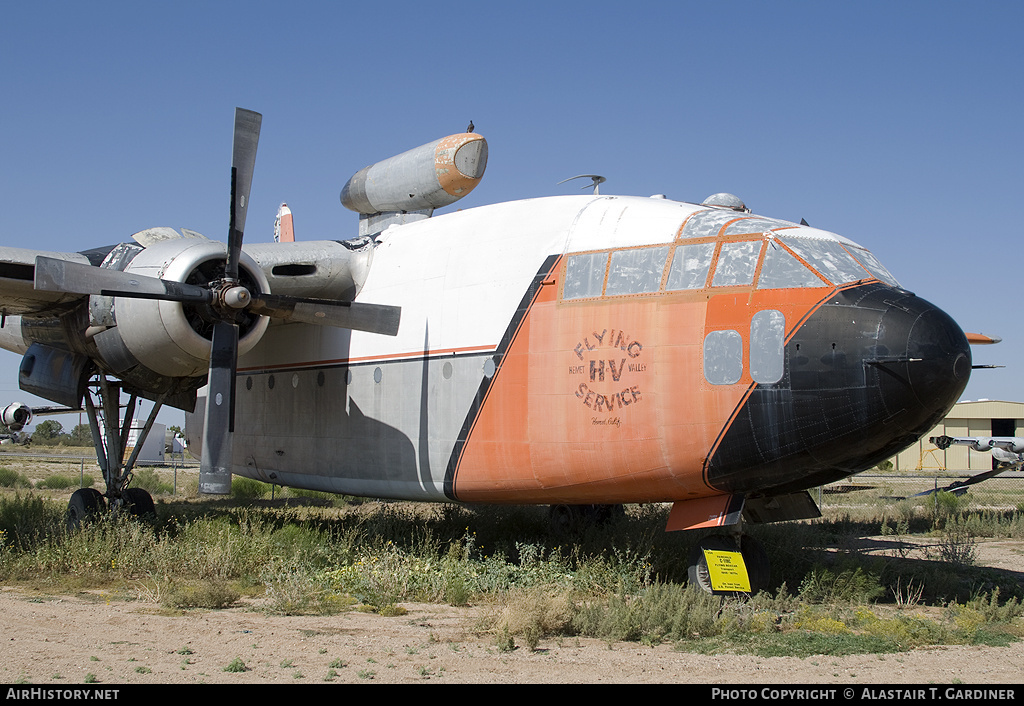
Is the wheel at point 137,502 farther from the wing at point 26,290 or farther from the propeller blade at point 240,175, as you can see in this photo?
the propeller blade at point 240,175

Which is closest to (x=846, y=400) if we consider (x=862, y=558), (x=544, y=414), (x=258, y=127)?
(x=544, y=414)

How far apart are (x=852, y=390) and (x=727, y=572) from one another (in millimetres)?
2304

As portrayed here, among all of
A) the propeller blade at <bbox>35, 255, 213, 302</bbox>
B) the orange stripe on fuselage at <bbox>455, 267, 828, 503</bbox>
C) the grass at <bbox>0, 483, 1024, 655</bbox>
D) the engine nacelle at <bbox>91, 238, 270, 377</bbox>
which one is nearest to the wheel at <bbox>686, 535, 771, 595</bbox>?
the grass at <bbox>0, 483, 1024, 655</bbox>

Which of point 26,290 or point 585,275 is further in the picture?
point 26,290

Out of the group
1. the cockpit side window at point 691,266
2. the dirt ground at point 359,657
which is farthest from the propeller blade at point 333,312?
the dirt ground at point 359,657

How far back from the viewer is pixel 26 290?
1152 cm

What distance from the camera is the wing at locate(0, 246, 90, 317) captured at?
36.9 feet

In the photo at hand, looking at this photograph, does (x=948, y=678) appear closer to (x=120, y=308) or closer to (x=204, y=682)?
(x=204, y=682)

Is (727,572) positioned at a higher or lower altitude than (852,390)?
lower

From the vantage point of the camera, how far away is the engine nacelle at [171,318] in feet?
36.1

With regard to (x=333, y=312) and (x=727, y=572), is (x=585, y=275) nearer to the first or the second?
(x=333, y=312)

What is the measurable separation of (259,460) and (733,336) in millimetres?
8380

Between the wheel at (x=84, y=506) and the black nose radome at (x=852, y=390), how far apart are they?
378 inches

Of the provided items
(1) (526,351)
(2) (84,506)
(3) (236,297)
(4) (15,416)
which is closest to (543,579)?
(1) (526,351)
